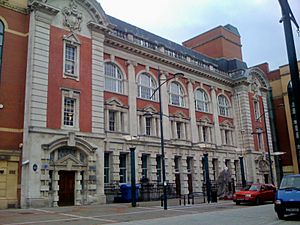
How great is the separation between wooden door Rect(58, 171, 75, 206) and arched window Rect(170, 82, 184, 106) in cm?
1532

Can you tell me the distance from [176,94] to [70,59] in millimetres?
14316

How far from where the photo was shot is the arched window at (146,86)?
33312 mm

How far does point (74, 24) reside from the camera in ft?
87.0

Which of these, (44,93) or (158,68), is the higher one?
(158,68)

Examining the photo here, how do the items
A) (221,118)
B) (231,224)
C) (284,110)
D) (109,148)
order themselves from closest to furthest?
(231,224)
(109,148)
(221,118)
(284,110)

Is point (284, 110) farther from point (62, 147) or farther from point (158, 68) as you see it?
point (62, 147)

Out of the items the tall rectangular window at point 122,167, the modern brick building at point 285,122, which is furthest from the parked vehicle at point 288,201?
the modern brick building at point 285,122

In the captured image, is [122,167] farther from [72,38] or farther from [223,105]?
[223,105]

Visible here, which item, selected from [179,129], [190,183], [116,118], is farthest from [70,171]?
[190,183]

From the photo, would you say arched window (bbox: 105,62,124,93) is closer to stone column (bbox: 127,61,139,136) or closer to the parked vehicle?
stone column (bbox: 127,61,139,136)

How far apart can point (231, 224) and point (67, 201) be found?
1433 centimetres

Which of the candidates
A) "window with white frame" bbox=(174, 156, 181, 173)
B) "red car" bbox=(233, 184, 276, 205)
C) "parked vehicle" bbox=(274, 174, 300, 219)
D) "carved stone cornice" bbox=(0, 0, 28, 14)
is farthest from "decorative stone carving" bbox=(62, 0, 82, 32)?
"parked vehicle" bbox=(274, 174, 300, 219)

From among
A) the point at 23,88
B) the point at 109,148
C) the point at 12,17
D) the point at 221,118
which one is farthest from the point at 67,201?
the point at 221,118

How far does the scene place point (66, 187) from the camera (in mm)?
24016
